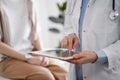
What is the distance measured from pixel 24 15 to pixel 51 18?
36.3 inches

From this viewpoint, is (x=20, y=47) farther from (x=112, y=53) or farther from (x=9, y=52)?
(x=112, y=53)

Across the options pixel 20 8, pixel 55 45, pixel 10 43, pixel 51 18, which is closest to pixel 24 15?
pixel 20 8

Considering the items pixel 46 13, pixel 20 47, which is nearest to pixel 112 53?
pixel 20 47

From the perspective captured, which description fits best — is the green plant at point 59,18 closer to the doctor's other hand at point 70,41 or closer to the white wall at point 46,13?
the white wall at point 46,13

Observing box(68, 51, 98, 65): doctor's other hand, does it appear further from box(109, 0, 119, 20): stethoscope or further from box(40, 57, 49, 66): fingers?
box(40, 57, 49, 66): fingers

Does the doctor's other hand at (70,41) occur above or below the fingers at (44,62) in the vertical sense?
above

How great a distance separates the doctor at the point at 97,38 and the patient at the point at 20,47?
2.55 feet

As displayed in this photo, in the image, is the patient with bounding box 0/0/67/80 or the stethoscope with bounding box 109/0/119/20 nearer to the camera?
the stethoscope with bounding box 109/0/119/20

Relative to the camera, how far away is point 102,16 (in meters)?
1.14

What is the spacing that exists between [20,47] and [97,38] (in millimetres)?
1143

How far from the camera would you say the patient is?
1.99m

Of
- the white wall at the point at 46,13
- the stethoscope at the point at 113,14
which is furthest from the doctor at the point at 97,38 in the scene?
the white wall at the point at 46,13

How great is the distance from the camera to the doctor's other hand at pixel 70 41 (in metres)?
1.28

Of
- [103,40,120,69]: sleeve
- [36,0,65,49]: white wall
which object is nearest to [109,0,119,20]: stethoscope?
→ [103,40,120,69]: sleeve
